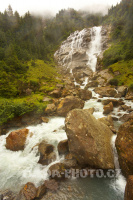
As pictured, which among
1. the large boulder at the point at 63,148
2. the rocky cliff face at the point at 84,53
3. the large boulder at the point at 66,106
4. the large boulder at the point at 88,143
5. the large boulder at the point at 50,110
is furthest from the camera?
the rocky cliff face at the point at 84,53

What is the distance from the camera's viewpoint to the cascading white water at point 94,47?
45366mm

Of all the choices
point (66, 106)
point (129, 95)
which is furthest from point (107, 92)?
point (66, 106)

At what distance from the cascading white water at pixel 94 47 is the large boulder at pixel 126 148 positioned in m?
40.0

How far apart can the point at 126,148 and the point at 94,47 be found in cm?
6222

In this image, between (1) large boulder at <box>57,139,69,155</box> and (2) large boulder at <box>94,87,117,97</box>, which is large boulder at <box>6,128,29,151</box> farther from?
(2) large boulder at <box>94,87,117,97</box>

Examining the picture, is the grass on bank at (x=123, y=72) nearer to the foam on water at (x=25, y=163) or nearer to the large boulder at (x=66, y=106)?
the large boulder at (x=66, y=106)

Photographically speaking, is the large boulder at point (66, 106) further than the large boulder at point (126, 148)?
Yes

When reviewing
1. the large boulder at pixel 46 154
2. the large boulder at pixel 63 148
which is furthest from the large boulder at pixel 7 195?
the large boulder at pixel 63 148

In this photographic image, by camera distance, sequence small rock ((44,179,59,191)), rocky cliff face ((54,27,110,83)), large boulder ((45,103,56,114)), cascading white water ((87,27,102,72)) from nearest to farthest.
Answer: small rock ((44,179,59,191)) → large boulder ((45,103,56,114)) → rocky cliff face ((54,27,110,83)) → cascading white water ((87,27,102,72))

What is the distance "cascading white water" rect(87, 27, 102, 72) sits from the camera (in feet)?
149

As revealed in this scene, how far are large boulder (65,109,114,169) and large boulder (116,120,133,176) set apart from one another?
0.80 metres

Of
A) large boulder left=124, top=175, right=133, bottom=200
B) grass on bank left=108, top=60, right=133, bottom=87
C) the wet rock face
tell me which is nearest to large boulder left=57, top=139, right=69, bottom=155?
large boulder left=124, top=175, right=133, bottom=200

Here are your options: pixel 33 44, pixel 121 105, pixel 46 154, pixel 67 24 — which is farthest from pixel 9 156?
pixel 67 24

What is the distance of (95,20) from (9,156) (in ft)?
476
